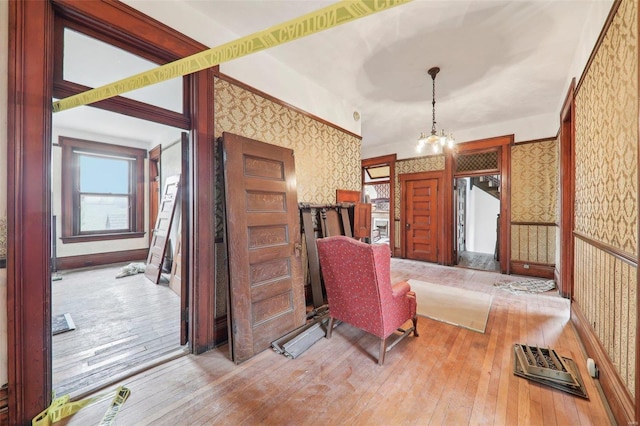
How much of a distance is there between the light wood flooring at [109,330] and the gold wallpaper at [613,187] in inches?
134

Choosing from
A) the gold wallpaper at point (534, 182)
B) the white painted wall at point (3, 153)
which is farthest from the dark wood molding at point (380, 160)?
the white painted wall at point (3, 153)

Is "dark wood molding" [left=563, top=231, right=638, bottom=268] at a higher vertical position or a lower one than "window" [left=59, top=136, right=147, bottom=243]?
lower

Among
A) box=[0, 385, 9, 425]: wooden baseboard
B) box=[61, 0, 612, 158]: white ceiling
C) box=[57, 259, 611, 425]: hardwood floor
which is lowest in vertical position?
box=[57, 259, 611, 425]: hardwood floor

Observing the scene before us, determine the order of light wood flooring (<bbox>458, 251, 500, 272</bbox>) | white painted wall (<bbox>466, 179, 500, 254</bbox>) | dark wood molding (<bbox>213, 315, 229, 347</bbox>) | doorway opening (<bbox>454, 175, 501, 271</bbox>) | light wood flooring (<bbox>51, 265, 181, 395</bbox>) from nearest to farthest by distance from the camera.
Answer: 1. light wood flooring (<bbox>51, 265, 181, 395</bbox>)
2. dark wood molding (<bbox>213, 315, 229, 347</bbox>)
3. light wood flooring (<bbox>458, 251, 500, 272</bbox>)
4. doorway opening (<bbox>454, 175, 501, 271</bbox>)
5. white painted wall (<bbox>466, 179, 500, 254</bbox>)

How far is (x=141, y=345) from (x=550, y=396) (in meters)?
3.39

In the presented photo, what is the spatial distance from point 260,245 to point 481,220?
8.14 m

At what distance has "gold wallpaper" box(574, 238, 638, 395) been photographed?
1456 mm

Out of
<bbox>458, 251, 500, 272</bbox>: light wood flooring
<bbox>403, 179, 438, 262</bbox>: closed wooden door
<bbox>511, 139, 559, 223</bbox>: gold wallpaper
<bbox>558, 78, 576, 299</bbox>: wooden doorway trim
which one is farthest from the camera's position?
<bbox>403, 179, 438, 262</bbox>: closed wooden door

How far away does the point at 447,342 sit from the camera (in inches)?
96.4

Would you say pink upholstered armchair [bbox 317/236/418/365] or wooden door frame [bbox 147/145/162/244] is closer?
pink upholstered armchair [bbox 317/236/418/365]

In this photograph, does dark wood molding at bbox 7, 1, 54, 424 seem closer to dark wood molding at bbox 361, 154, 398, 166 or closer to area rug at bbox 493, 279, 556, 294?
area rug at bbox 493, 279, 556, 294

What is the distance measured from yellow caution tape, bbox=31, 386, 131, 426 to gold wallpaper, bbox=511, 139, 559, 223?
632 centimetres

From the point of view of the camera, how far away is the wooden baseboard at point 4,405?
1.45 m

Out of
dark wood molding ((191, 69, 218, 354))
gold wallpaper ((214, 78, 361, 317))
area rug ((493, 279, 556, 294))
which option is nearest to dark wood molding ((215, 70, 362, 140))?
gold wallpaper ((214, 78, 361, 317))
